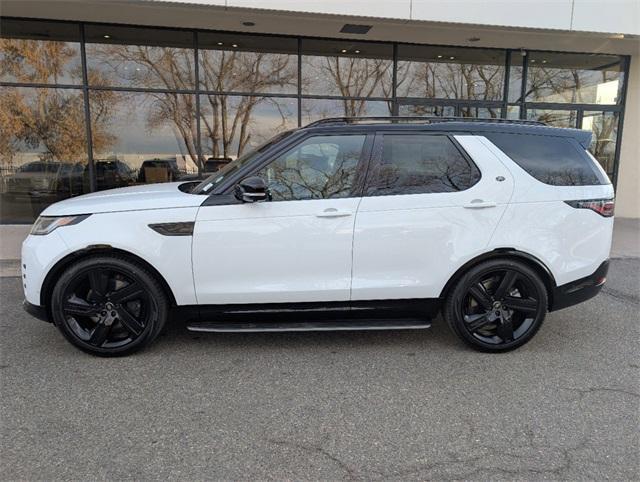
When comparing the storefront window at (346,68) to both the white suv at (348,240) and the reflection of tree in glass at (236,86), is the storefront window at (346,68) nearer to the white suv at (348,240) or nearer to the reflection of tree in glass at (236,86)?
the reflection of tree in glass at (236,86)

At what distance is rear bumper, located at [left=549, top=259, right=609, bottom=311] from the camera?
12.5 ft

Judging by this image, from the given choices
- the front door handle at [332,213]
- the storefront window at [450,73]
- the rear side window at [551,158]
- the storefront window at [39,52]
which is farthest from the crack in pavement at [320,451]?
the storefront window at [450,73]

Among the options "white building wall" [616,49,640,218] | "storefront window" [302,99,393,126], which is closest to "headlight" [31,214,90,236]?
"storefront window" [302,99,393,126]

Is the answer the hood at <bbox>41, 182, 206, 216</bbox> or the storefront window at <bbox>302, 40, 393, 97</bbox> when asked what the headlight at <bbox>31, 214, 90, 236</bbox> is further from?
the storefront window at <bbox>302, 40, 393, 97</bbox>

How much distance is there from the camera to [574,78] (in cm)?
1130

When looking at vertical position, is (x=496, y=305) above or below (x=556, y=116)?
below

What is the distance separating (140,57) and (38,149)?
110 inches

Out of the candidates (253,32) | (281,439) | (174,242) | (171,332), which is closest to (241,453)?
(281,439)

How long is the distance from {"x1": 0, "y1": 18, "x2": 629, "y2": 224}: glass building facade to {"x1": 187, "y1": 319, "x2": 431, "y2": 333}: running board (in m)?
6.86

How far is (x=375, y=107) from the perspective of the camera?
10.6 metres

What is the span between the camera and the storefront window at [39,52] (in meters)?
9.00

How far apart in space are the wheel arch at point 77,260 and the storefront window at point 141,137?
22.3 feet

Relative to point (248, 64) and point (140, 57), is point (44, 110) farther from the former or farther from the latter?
point (248, 64)

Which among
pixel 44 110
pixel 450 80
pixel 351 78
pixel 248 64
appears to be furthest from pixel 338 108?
pixel 44 110
